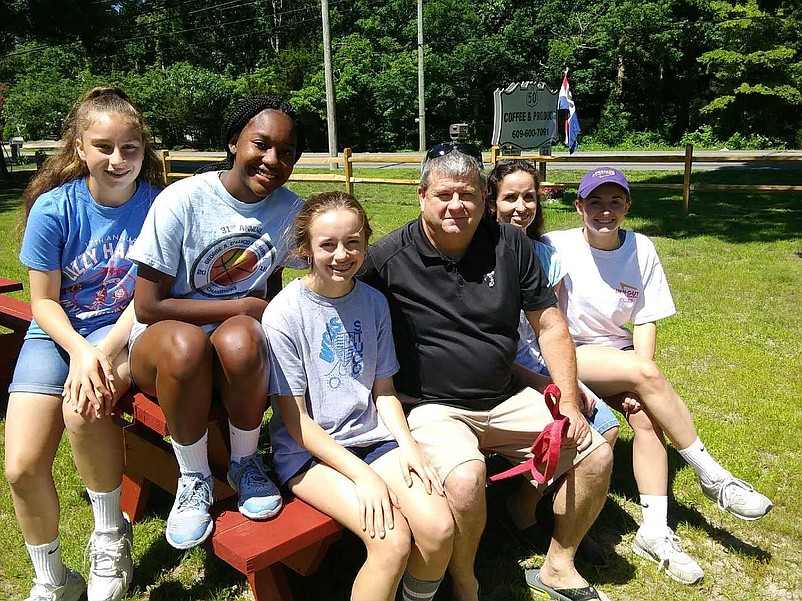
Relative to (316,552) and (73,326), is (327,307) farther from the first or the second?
(73,326)

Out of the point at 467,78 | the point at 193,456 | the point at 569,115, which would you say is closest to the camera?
the point at 193,456

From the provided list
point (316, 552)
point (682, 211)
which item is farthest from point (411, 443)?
point (682, 211)

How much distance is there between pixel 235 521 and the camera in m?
2.41

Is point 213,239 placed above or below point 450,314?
above

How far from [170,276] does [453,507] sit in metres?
1.24

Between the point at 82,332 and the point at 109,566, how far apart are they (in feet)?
2.89

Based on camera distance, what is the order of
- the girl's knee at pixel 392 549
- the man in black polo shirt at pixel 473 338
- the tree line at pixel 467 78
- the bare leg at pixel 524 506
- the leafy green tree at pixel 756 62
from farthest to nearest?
the tree line at pixel 467 78 < the leafy green tree at pixel 756 62 < the bare leg at pixel 524 506 < the man in black polo shirt at pixel 473 338 < the girl's knee at pixel 392 549

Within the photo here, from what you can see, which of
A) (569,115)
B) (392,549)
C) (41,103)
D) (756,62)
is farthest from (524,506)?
(41,103)

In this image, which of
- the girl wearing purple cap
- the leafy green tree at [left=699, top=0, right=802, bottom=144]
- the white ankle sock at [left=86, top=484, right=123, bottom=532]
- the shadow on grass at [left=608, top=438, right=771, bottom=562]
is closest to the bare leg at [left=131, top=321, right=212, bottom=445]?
the white ankle sock at [left=86, top=484, right=123, bottom=532]

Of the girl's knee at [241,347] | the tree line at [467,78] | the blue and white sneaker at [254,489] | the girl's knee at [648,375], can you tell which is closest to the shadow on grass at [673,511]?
the girl's knee at [648,375]

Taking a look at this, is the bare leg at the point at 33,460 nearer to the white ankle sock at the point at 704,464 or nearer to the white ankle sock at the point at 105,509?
the white ankle sock at the point at 105,509

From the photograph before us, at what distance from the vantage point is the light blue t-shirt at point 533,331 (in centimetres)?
309

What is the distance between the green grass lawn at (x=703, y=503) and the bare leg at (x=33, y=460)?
49cm

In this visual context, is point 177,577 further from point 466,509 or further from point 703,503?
point 703,503
